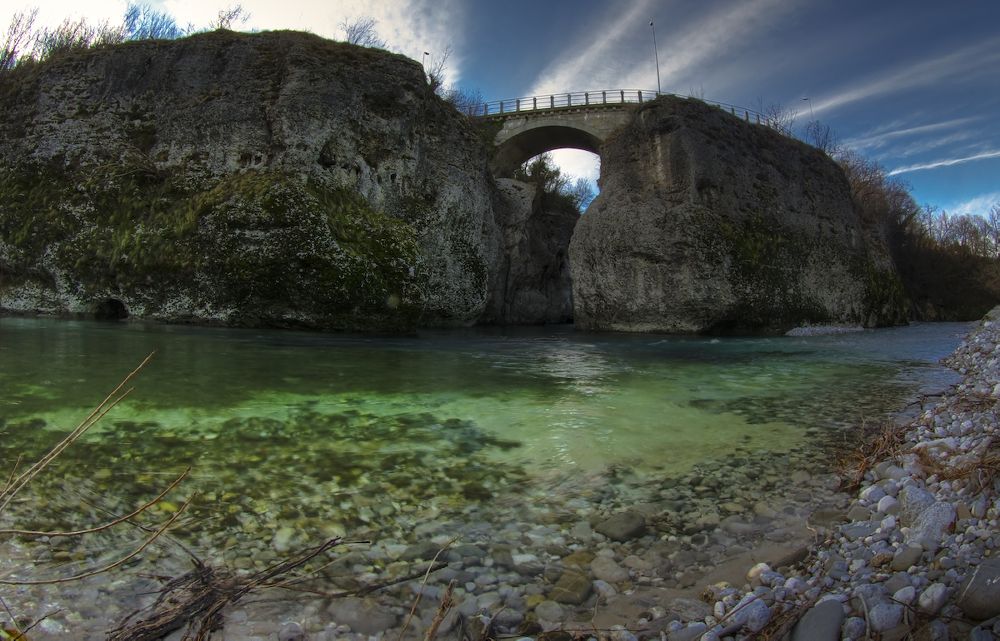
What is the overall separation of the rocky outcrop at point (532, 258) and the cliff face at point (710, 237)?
14.6ft

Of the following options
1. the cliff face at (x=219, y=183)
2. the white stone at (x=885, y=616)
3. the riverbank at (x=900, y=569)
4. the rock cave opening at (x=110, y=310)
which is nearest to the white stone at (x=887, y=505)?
the riverbank at (x=900, y=569)

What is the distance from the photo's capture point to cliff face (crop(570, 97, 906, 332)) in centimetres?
1579

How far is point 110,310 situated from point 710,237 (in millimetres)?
16498

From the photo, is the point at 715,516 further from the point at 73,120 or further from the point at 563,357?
the point at 73,120

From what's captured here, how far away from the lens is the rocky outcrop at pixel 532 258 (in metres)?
22.2

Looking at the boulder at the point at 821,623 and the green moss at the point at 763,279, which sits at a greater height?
the green moss at the point at 763,279

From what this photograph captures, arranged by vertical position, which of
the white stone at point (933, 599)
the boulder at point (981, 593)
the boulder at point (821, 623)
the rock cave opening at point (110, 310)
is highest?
the rock cave opening at point (110, 310)

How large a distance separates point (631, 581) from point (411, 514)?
998mm

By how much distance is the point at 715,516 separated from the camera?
234 cm

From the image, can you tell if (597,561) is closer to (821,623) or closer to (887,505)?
(821,623)

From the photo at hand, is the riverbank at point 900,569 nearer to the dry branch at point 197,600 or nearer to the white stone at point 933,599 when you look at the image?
the white stone at point 933,599

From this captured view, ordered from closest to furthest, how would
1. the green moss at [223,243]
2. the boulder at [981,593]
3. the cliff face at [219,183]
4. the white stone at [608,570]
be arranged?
the boulder at [981,593] → the white stone at [608,570] → the green moss at [223,243] → the cliff face at [219,183]

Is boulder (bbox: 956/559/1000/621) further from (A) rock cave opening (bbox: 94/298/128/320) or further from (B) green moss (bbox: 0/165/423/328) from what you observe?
(A) rock cave opening (bbox: 94/298/128/320)

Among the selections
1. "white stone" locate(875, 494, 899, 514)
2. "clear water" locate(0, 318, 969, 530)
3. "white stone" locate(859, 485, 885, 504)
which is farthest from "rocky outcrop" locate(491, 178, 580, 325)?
"white stone" locate(875, 494, 899, 514)
